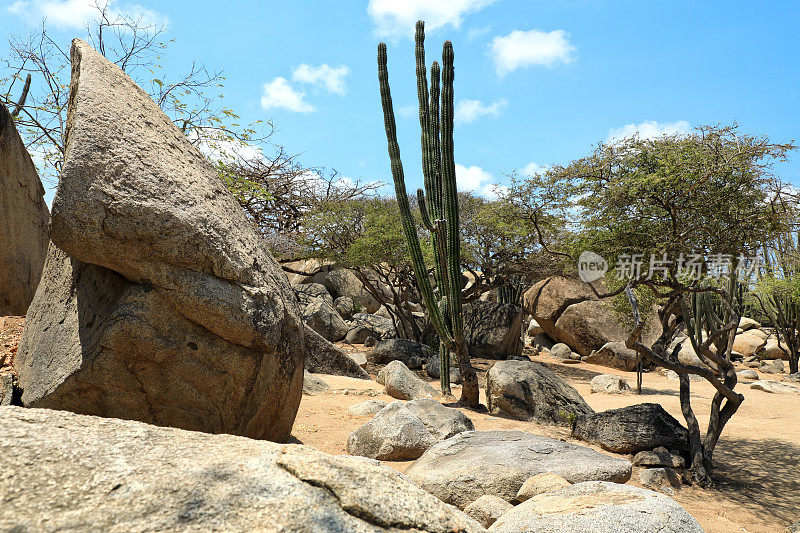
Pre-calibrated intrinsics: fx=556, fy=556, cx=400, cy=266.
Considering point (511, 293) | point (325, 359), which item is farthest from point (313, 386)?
point (511, 293)

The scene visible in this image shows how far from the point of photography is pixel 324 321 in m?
18.3

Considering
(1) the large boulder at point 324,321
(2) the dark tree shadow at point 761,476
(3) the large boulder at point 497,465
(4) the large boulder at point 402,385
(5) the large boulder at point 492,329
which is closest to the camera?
(3) the large boulder at point 497,465

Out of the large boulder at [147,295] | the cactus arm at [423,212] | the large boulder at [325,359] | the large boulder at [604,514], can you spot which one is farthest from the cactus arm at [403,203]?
the large boulder at [604,514]

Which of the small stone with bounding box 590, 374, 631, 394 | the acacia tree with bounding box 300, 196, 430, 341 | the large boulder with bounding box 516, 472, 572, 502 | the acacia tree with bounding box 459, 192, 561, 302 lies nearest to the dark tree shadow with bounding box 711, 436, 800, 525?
the large boulder with bounding box 516, 472, 572, 502

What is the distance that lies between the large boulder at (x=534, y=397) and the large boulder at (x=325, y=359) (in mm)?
3242

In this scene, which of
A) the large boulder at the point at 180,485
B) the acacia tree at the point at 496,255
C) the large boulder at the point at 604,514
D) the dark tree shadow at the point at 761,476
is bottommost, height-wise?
the dark tree shadow at the point at 761,476

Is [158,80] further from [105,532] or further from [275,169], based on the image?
[105,532]

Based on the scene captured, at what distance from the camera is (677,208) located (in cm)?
698

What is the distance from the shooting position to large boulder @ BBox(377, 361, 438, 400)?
926 centimetres

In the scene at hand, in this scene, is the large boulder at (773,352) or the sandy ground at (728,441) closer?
the sandy ground at (728,441)

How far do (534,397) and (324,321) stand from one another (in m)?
10.7

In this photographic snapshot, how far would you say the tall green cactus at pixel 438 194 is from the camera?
1001cm

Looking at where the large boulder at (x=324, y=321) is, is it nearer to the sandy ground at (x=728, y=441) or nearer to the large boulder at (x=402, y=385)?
the sandy ground at (x=728, y=441)

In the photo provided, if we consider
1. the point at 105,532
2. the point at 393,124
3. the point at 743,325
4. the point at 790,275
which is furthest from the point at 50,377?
the point at 743,325
